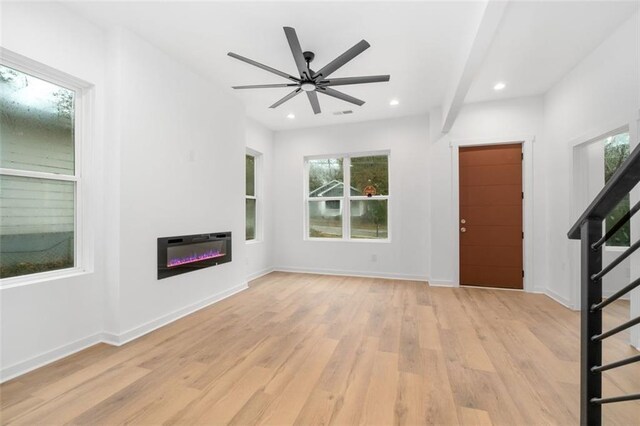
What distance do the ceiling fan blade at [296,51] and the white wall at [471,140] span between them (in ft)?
9.40

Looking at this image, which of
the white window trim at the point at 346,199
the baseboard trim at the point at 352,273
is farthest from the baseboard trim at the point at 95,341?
the white window trim at the point at 346,199

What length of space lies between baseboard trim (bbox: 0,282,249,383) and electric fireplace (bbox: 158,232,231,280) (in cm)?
45

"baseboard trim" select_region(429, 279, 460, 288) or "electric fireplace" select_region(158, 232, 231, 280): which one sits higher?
"electric fireplace" select_region(158, 232, 231, 280)

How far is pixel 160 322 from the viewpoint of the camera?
299 centimetres

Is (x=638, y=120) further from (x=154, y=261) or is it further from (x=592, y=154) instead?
(x=154, y=261)

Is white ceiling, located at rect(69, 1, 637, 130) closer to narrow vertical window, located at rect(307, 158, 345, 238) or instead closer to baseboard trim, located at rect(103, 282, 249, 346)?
narrow vertical window, located at rect(307, 158, 345, 238)

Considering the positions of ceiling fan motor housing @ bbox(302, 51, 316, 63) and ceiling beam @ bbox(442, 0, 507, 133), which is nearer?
ceiling beam @ bbox(442, 0, 507, 133)

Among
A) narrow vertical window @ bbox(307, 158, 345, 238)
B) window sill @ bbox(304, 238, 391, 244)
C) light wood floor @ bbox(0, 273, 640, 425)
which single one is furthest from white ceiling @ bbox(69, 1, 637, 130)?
light wood floor @ bbox(0, 273, 640, 425)

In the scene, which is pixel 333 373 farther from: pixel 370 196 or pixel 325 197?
pixel 325 197

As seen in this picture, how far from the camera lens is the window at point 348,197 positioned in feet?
17.6

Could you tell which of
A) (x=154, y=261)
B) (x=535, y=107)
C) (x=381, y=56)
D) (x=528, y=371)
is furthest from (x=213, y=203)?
(x=535, y=107)

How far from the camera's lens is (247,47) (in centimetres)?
298

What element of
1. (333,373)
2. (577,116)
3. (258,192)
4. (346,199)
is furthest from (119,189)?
(577,116)

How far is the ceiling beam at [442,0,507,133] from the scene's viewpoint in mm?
2059
